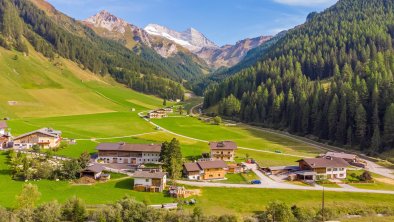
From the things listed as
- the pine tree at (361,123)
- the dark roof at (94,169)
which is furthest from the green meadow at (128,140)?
the pine tree at (361,123)

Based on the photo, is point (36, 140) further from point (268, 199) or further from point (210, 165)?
point (268, 199)

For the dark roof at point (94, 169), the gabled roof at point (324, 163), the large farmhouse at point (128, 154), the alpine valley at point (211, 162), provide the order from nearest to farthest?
the alpine valley at point (211, 162), the dark roof at point (94, 169), the gabled roof at point (324, 163), the large farmhouse at point (128, 154)

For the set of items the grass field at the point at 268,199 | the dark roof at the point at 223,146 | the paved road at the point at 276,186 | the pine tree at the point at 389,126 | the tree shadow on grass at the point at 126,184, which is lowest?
the grass field at the point at 268,199

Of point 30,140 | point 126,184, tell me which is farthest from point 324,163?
point 30,140

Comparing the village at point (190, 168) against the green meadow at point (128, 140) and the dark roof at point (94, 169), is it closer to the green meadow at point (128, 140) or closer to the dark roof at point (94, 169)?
the dark roof at point (94, 169)

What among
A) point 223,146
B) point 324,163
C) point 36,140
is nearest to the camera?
point 324,163

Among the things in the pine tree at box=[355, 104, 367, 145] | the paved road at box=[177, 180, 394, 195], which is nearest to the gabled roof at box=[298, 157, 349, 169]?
the paved road at box=[177, 180, 394, 195]
